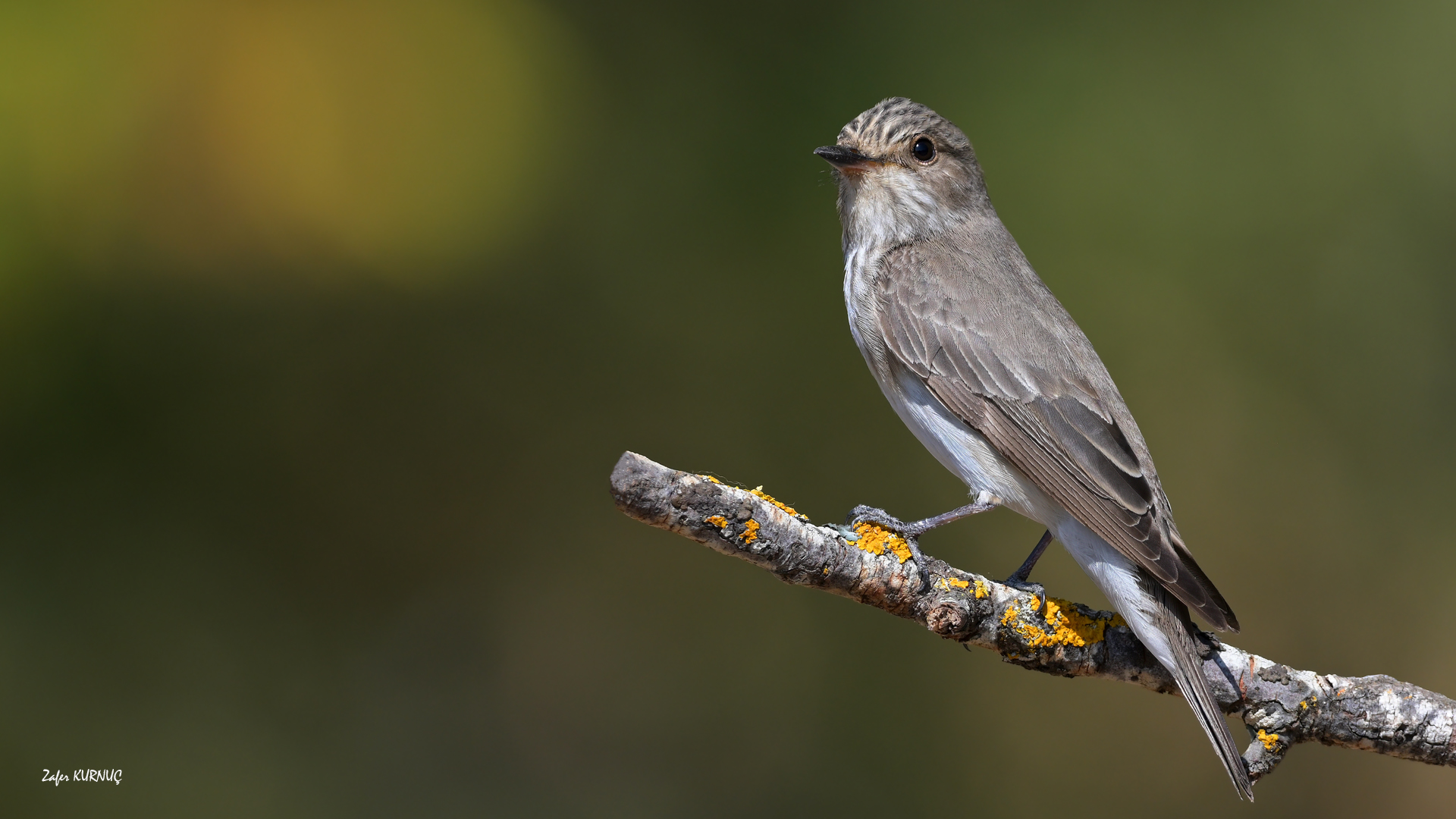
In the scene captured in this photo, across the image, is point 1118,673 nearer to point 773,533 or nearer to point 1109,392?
point 1109,392

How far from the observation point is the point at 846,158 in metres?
3.55

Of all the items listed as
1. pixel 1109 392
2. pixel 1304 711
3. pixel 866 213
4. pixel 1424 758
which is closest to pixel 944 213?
pixel 866 213

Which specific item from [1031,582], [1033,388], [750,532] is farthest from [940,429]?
[750,532]

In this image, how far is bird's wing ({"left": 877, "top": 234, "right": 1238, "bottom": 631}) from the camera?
2.98m

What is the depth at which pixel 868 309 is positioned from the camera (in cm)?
346

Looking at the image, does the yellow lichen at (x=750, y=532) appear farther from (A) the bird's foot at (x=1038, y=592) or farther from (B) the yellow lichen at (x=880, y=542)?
(A) the bird's foot at (x=1038, y=592)

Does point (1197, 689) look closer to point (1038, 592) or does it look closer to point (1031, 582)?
point (1038, 592)

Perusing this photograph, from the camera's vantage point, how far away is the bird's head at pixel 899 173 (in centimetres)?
363

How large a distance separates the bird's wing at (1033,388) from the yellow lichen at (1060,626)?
0.81ft

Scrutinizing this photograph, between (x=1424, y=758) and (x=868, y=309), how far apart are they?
6.95 ft

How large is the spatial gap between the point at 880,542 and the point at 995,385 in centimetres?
84

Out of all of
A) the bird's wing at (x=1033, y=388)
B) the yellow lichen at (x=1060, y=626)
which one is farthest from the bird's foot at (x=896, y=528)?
the bird's wing at (x=1033, y=388)

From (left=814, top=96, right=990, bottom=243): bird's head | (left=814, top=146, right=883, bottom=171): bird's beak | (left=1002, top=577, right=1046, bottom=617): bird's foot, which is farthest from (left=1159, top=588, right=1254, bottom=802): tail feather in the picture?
(left=814, top=146, right=883, bottom=171): bird's beak

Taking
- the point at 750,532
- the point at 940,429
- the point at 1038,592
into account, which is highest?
the point at 940,429
